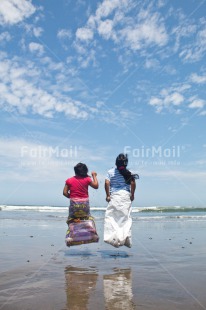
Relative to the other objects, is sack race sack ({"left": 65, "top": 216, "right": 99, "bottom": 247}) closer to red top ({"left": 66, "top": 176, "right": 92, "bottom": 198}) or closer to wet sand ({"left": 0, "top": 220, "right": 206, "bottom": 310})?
wet sand ({"left": 0, "top": 220, "right": 206, "bottom": 310})

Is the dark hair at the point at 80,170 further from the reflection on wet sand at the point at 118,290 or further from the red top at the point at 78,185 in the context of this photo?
the reflection on wet sand at the point at 118,290

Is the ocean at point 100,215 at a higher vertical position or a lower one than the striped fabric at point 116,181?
lower

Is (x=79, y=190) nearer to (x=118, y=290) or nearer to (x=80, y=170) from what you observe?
(x=80, y=170)

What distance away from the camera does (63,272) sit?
5.89 meters

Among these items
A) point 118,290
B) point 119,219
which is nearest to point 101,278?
point 118,290

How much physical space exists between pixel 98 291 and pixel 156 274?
61.6 inches

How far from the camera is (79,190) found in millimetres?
8156

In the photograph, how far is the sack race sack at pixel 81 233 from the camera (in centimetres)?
782

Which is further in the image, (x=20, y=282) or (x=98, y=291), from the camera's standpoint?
(x=20, y=282)

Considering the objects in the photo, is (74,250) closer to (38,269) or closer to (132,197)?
(132,197)

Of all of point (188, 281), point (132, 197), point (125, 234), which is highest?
point (132, 197)

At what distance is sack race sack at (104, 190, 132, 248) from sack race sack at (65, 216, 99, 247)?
1.16ft

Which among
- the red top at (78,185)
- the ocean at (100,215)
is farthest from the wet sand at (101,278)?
the ocean at (100,215)

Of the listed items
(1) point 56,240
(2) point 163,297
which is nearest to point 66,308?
(2) point 163,297
